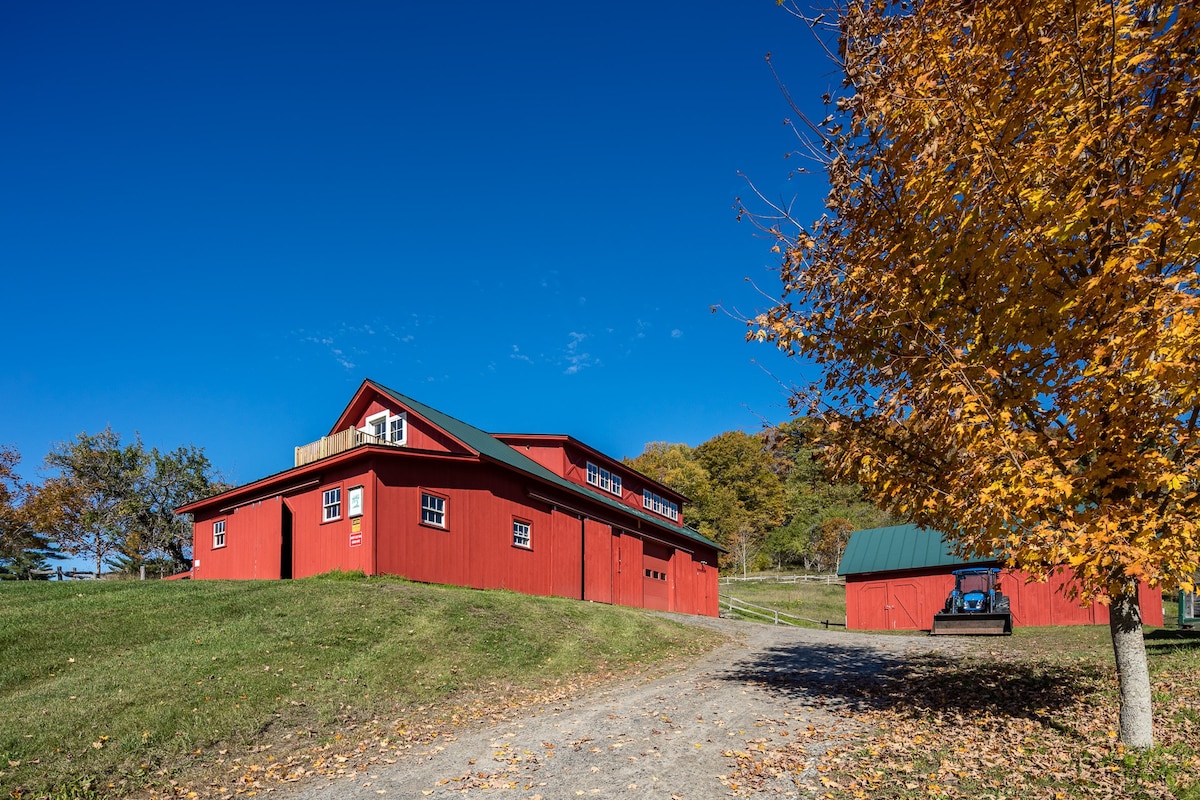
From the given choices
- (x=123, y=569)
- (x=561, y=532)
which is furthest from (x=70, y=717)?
(x=123, y=569)

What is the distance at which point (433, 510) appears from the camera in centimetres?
2283

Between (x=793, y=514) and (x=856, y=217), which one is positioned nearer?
(x=856, y=217)

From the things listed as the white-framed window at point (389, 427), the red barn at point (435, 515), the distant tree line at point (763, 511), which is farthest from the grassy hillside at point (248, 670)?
the distant tree line at point (763, 511)

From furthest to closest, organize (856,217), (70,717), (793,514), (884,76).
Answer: (793,514) → (70,717) → (856,217) → (884,76)

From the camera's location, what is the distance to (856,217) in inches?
358

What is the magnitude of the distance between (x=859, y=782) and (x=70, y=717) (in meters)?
9.81

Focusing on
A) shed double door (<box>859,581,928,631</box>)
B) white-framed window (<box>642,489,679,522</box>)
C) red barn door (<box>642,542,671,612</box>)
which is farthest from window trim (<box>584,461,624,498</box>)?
shed double door (<box>859,581,928,631</box>)

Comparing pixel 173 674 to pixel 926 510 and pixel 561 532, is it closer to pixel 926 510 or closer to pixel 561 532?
pixel 926 510

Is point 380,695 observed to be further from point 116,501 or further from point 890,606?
point 116,501

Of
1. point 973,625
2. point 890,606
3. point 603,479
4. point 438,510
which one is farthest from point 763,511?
point 438,510

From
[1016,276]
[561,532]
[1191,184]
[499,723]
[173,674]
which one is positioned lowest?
[499,723]

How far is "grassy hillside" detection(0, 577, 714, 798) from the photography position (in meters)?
9.17

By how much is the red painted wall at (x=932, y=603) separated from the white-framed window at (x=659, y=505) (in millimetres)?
8920

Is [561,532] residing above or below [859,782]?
above
